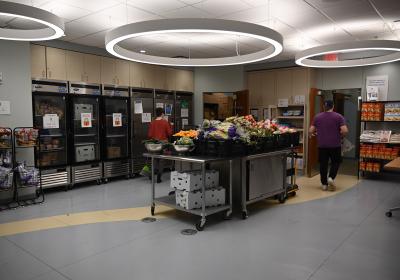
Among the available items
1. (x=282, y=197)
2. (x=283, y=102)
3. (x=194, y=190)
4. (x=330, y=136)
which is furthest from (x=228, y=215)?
(x=283, y=102)

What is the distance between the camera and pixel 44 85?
5.64m

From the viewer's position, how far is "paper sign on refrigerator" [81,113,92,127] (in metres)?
6.24

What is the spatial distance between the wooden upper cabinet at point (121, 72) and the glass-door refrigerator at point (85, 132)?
0.63 metres

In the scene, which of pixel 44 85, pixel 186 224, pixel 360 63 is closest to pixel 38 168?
pixel 44 85

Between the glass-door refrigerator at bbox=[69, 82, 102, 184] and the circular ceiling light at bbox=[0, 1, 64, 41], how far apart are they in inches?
74.3

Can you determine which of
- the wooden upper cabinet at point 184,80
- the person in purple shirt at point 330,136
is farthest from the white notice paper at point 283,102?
the wooden upper cabinet at point 184,80

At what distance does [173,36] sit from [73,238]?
12.9ft

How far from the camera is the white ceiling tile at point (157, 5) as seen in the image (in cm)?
411

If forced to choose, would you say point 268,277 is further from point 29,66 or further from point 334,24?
point 29,66

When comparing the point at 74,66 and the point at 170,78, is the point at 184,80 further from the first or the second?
the point at 74,66

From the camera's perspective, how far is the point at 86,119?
6.29m

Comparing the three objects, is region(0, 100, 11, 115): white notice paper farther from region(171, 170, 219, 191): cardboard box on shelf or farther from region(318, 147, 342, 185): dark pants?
region(318, 147, 342, 185): dark pants

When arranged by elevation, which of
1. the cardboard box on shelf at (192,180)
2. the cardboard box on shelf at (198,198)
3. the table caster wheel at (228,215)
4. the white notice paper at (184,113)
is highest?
the white notice paper at (184,113)

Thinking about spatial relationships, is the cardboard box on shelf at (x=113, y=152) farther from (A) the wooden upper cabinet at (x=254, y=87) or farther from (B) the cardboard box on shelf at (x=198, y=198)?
(A) the wooden upper cabinet at (x=254, y=87)
